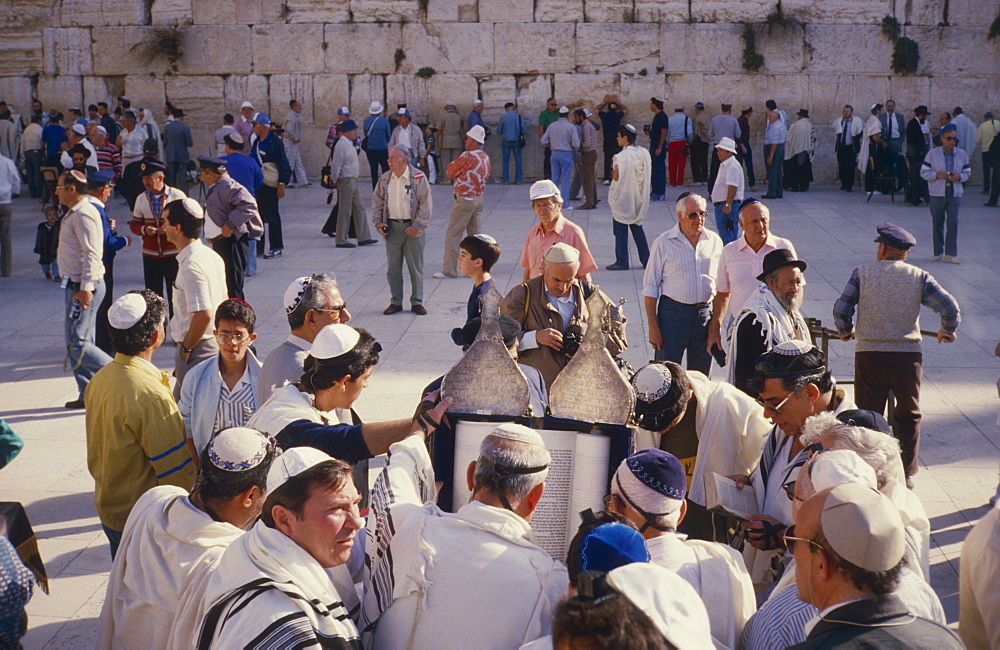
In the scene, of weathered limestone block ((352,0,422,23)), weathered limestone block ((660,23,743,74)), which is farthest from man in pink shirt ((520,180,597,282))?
weathered limestone block ((352,0,422,23))

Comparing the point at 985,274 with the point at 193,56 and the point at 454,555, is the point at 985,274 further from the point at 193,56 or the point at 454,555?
the point at 193,56

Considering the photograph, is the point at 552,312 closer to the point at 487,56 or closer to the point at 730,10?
the point at 487,56

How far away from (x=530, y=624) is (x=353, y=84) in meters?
18.5

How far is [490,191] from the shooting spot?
1792cm

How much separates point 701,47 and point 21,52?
14629 mm

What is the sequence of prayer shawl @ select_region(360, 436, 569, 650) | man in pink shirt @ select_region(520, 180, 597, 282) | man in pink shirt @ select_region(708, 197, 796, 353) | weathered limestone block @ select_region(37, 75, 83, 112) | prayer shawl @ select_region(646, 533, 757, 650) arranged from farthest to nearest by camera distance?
weathered limestone block @ select_region(37, 75, 83, 112)
man in pink shirt @ select_region(520, 180, 597, 282)
man in pink shirt @ select_region(708, 197, 796, 353)
prayer shawl @ select_region(646, 533, 757, 650)
prayer shawl @ select_region(360, 436, 569, 650)

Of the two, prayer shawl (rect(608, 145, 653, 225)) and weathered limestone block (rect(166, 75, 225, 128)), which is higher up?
weathered limestone block (rect(166, 75, 225, 128))

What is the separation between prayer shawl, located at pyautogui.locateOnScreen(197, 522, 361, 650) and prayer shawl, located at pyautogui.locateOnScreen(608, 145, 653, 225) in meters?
8.79

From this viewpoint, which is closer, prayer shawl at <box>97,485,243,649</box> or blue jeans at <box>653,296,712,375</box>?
prayer shawl at <box>97,485,243,649</box>

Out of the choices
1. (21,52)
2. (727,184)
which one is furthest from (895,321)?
(21,52)

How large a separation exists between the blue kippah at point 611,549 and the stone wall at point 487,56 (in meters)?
17.5

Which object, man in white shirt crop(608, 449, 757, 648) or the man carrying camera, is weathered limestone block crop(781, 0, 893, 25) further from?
man in white shirt crop(608, 449, 757, 648)

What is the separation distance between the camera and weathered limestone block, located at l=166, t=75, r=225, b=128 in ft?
64.8

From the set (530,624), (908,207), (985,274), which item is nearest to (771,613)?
(530,624)
